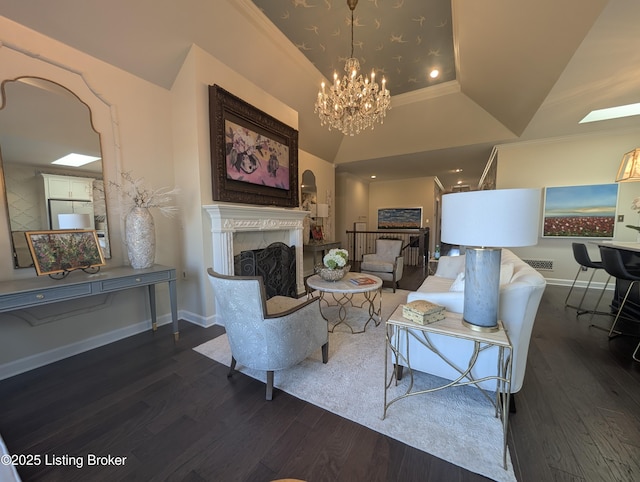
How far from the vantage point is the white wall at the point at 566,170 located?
417 cm

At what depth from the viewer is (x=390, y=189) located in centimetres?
944

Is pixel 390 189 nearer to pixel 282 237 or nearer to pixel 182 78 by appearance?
pixel 282 237

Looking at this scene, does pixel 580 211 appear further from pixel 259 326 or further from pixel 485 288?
pixel 259 326

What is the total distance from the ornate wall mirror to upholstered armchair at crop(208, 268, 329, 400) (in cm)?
175

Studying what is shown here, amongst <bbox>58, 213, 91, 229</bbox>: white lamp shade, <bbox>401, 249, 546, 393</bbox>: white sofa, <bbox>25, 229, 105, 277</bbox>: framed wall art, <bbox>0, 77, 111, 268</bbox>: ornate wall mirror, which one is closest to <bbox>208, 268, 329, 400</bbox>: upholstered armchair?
<bbox>401, 249, 546, 393</bbox>: white sofa

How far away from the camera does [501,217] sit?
4.19 feet

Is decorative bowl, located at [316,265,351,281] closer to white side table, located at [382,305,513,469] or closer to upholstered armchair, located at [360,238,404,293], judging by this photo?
white side table, located at [382,305,513,469]

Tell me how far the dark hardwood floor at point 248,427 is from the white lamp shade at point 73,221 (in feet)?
4.11

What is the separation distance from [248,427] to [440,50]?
5.05m

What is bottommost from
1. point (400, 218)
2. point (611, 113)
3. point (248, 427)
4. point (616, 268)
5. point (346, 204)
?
point (248, 427)

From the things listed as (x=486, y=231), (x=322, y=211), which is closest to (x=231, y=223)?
(x=486, y=231)

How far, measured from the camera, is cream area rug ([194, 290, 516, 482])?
4.42ft

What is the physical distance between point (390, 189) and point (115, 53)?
8.47m

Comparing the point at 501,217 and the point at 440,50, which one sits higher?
the point at 440,50
